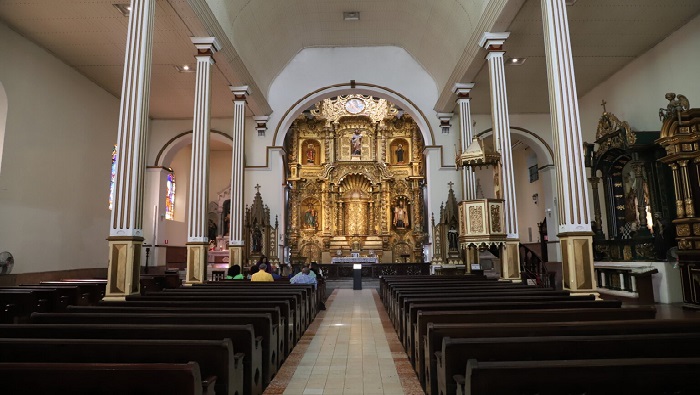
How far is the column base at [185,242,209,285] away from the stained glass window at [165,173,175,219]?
858cm

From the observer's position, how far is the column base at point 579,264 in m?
6.33

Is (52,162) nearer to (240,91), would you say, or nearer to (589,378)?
(240,91)

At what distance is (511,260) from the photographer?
894 cm

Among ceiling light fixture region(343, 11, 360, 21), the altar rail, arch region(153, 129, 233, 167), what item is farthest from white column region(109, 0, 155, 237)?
the altar rail

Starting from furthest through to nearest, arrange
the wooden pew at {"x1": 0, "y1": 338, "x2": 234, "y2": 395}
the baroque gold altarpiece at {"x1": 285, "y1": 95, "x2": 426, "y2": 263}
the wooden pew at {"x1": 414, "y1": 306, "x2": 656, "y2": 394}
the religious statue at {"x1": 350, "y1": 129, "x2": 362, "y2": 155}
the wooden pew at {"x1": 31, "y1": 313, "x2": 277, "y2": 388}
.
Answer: the religious statue at {"x1": 350, "y1": 129, "x2": 362, "y2": 155}
the baroque gold altarpiece at {"x1": 285, "y1": 95, "x2": 426, "y2": 263}
the wooden pew at {"x1": 414, "y1": 306, "x2": 656, "y2": 394}
the wooden pew at {"x1": 31, "y1": 313, "x2": 277, "y2": 388}
the wooden pew at {"x1": 0, "y1": 338, "x2": 234, "y2": 395}

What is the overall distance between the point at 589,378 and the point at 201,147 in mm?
8977

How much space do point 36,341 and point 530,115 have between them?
53.6 ft

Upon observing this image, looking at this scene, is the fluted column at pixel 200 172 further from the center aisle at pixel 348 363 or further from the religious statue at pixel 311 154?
the religious statue at pixel 311 154

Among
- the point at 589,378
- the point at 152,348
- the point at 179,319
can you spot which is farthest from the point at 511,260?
the point at 152,348

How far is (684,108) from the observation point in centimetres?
886

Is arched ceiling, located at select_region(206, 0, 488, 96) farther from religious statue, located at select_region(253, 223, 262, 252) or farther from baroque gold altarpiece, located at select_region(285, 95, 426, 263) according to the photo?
baroque gold altarpiece, located at select_region(285, 95, 426, 263)

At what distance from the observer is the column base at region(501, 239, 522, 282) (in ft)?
29.2

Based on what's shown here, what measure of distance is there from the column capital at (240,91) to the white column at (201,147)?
2.55 meters

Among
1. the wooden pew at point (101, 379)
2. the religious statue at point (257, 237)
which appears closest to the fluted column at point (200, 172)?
the religious statue at point (257, 237)
